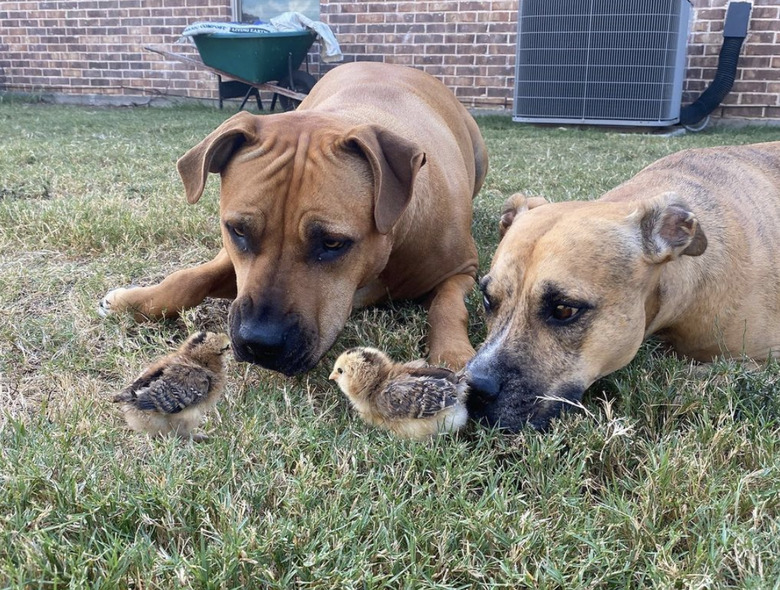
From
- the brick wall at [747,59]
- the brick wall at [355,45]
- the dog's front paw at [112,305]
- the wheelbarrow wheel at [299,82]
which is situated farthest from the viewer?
the wheelbarrow wheel at [299,82]

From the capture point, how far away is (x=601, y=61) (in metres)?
9.42

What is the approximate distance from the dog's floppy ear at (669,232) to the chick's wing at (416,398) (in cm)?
92

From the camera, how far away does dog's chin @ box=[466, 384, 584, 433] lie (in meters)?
2.14

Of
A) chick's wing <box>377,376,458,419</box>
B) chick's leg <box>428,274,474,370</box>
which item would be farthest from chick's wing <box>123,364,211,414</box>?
chick's leg <box>428,274,474,370</box>

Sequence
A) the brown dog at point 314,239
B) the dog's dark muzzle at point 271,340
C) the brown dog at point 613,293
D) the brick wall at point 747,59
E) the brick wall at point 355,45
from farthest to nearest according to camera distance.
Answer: the brick wall at point 355,45 < the brick wall at point 747,59 < the brown dog at point 314,239 < the dog's dark muzzle at point 271,340 < the brown dog at point 613,293

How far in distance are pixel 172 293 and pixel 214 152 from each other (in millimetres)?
654

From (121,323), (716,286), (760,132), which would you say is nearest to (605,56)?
(760,132)

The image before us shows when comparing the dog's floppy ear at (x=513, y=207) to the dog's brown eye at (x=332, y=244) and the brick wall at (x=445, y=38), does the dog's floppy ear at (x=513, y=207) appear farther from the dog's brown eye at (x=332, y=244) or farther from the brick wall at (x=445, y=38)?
Answer: the brick wall at (x=445, y=38)

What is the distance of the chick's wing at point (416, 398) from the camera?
2000 millimetres

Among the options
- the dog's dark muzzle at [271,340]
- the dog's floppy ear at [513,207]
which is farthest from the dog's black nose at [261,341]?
the dog's floppy ear at [513,207]

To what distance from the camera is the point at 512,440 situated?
2.08m

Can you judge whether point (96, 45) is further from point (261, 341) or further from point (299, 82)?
point (261, 341)

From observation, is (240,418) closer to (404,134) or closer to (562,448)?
(562,448)

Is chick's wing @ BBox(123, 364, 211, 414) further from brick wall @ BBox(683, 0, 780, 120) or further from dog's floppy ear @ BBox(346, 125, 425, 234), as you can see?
brick wall @ BBox(683, 0, 780, 120)
